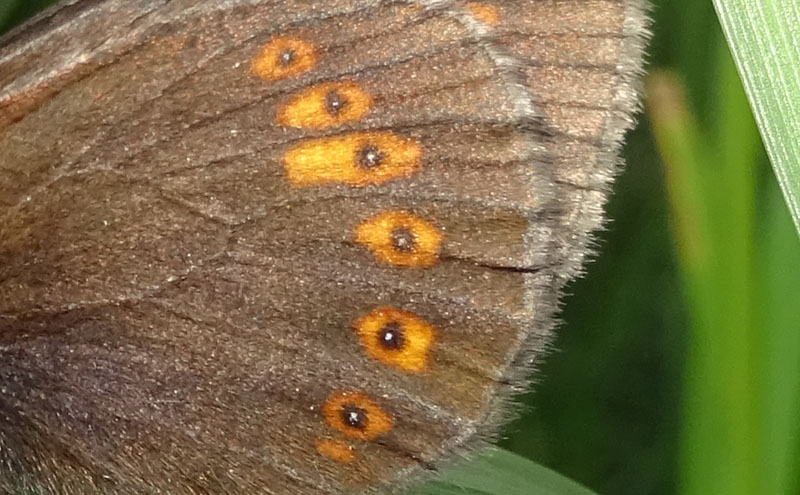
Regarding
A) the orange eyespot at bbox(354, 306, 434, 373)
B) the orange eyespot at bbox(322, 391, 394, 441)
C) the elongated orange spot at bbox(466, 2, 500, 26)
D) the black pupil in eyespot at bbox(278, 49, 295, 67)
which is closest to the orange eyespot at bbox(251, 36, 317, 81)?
the black pupil in eyespot at bbox(278, 49, 295, 67)

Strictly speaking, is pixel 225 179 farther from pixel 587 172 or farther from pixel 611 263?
pixel 611 263

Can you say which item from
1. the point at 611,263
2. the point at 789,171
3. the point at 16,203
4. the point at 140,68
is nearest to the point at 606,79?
the point at 789,171

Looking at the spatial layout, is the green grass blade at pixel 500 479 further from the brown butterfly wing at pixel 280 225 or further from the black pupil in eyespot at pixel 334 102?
the black pupil in eyespot at pixel 334 102

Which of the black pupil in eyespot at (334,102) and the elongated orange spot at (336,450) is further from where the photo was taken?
the elongated orange spot at (336,450)

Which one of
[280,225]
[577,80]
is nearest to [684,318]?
[577,80]

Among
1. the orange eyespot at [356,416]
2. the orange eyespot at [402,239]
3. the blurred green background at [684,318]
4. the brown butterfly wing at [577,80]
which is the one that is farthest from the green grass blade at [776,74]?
the orange eyespot at [356,416]

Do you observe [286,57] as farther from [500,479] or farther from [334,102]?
[500,479]

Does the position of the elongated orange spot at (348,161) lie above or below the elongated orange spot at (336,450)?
above
